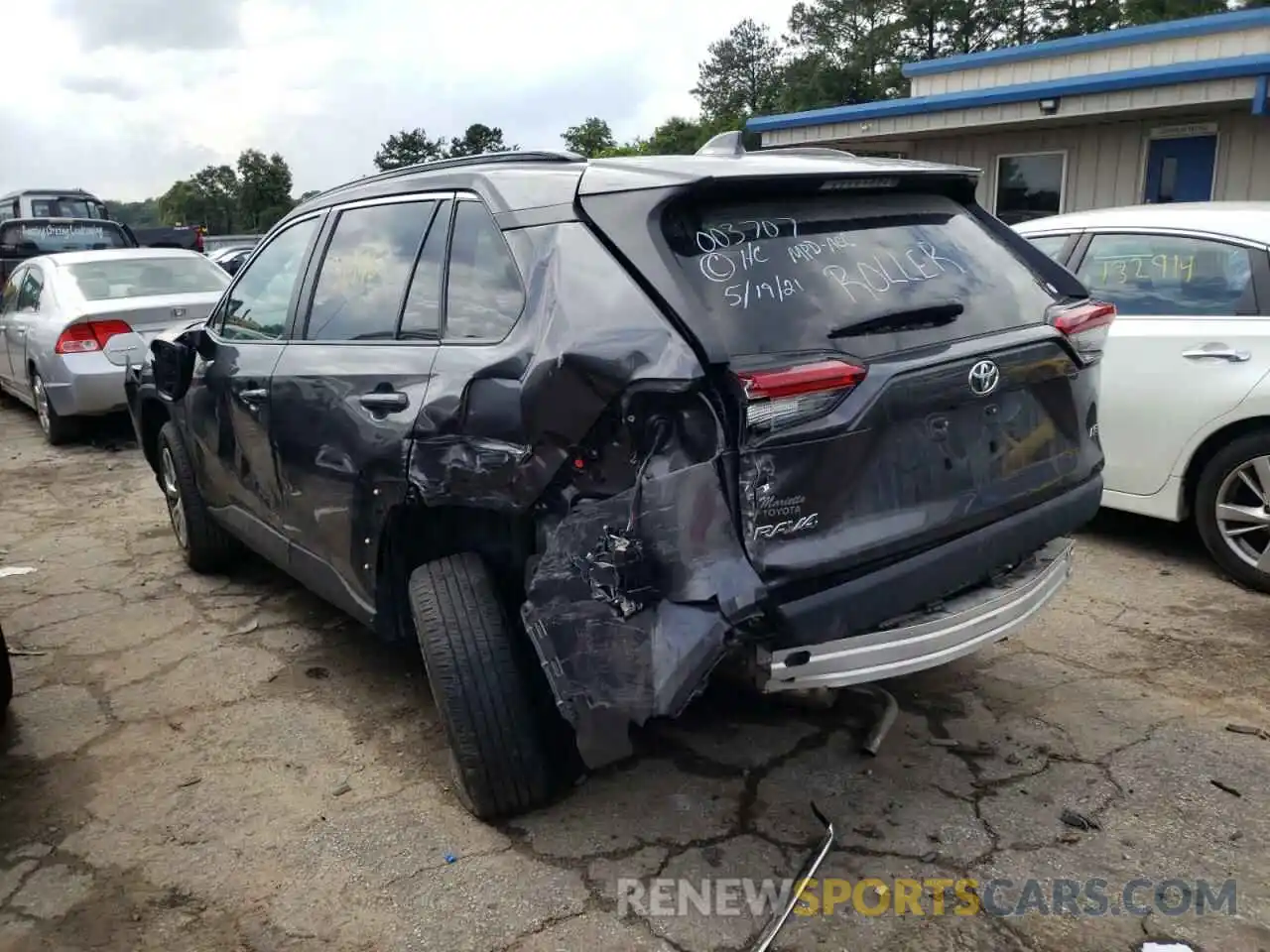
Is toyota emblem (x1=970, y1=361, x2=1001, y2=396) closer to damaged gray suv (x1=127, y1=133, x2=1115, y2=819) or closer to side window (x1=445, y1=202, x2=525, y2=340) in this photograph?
damaged gray suv (x1=127, y1=133, x2=1115, y2=819)

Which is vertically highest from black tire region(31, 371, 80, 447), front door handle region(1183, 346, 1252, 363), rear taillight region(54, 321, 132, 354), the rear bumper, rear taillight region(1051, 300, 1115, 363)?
rear taillight region(1051, 300, 1115, 363)

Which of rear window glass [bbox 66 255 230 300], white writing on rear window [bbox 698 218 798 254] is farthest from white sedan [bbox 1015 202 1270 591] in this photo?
rear window glass [bbox 66 255 230 300]

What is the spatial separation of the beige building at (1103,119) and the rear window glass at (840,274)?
7.77m

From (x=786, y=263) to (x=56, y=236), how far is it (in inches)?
631

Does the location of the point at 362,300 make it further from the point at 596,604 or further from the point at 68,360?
the point at 68,360

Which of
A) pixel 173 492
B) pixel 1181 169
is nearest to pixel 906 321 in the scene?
pixel 173 492

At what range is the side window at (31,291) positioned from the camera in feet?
28.6

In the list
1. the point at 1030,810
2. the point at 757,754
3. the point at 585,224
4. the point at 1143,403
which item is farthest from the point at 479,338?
the point at 1143,403

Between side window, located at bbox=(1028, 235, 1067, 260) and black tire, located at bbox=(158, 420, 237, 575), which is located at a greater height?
side window, located at bbox=(1028, 235, 1067, 260)

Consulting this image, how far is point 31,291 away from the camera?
355 inches

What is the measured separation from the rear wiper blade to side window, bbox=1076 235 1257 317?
2.50 metres

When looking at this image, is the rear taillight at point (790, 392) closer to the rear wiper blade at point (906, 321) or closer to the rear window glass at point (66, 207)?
the rear wiper blade at point (906, 321)

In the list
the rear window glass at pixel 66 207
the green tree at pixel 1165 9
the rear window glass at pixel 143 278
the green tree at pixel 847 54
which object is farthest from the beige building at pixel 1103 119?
the green tree at pixel 847 54

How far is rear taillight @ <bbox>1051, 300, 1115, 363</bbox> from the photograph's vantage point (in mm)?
2977
